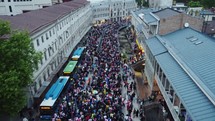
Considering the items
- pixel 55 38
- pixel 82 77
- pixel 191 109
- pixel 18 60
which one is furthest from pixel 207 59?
pixel 55 38

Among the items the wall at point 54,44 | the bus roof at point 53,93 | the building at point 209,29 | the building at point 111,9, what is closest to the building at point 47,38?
the wall at point 54,44

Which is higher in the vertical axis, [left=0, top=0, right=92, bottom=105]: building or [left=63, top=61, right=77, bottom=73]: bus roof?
[left=0, top=0, right=92, bottom=105]: building

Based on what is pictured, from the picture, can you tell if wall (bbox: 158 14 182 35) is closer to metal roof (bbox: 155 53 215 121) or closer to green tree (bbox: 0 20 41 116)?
metal roof (bbox: 155 53 215 121)

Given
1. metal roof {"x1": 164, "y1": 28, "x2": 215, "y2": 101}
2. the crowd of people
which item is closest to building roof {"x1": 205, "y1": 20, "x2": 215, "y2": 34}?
metal roof {"x1": 164, "y1": 28, "x2": 215, "y2": 101}

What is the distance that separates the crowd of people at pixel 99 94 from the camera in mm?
21180

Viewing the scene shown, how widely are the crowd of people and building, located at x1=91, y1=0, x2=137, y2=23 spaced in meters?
51.4

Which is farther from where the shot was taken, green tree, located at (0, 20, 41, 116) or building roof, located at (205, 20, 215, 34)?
building roof, located at (205, 20, 215, 34)

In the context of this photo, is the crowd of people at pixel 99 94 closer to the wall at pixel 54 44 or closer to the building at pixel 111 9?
the wall at pixel 54 44

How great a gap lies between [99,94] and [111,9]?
70805 mm

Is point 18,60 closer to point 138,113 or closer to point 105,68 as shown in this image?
point 138,113

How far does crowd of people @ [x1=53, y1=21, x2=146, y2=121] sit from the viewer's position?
21.2 m

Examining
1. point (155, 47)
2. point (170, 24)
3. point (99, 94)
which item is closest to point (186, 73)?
point (155, 47)

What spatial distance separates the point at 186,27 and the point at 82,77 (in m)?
16.2

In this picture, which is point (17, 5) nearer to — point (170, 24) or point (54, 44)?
point (54, 44)
